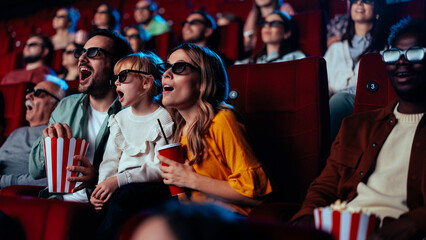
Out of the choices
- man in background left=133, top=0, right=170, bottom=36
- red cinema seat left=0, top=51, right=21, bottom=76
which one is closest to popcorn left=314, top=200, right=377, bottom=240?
man in background left=133, top=0, right=170, bottom=36

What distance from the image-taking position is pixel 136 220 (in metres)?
0.34

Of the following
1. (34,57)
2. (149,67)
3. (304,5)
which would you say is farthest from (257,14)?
(149,67)

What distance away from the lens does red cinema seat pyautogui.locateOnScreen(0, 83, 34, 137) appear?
114 cm

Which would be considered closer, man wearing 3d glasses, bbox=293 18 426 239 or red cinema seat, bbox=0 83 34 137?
man wearing 3d glasses, bbox=293 18 426 239

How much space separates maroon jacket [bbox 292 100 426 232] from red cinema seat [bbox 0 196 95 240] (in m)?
0.22

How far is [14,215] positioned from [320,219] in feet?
0.96

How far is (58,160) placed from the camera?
0.64 meters

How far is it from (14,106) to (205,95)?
2.30 feet

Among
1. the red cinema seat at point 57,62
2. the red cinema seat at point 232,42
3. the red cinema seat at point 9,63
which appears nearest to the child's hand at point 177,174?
the red cinema seat at point 232,42

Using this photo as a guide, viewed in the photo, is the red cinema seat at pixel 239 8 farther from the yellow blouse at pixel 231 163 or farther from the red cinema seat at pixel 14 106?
the yellow blouse at pixel 231 163

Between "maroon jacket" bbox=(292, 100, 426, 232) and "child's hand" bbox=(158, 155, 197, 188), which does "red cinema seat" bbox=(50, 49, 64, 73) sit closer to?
"child's hand" bbox=(158, 155, 197, 188)

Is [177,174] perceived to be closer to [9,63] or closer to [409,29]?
[409,29]

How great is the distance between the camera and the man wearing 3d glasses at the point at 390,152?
49 centimetres

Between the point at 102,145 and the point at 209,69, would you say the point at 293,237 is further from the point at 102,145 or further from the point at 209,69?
the point at 102,145
